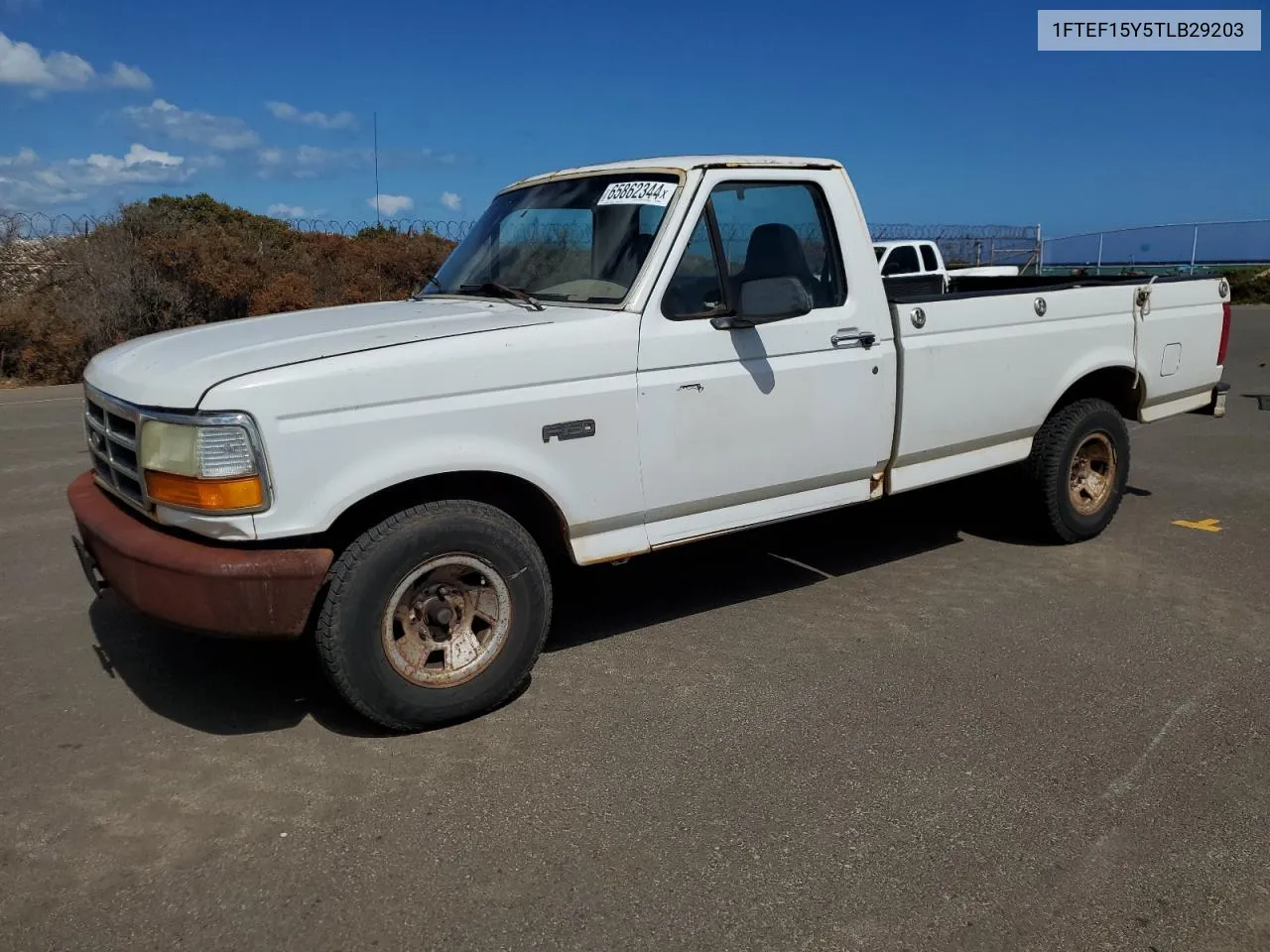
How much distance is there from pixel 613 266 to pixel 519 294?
1.41 feet

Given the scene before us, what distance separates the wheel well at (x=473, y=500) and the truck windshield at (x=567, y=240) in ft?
2.79

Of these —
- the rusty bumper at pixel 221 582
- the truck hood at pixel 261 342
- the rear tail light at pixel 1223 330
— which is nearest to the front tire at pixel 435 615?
the rusty bumper at pixel 221 582

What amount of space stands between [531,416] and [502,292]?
0.95m

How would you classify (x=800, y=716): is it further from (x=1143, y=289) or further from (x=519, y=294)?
(x=1143, y=289)

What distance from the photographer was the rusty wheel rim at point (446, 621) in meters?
3.78

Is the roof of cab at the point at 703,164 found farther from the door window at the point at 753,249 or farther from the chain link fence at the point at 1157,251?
the chain link fence at the point at 1157,251

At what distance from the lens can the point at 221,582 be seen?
3.43 m

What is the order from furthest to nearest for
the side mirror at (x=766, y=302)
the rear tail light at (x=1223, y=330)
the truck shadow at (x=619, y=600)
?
the rear tail light at (x=1223, y=330) < the side mirror at (x=766, y=302) < the truck shadow at (x=619, y=600)

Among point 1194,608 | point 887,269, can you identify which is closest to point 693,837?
point 1194,608

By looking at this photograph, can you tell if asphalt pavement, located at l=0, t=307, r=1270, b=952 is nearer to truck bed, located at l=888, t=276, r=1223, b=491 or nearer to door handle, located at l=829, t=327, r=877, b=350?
truck bed, located at l=888, t=276, r=1223, b=491

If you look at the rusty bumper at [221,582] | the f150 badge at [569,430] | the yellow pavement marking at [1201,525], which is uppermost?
the f150 badge at [569,430]

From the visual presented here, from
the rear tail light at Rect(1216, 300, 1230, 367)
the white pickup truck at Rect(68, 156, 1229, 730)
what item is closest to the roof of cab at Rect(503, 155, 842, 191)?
the white pickup truck at Rect(68, 156, 1229, 730)

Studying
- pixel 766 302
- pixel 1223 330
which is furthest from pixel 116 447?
pixel 1223 330

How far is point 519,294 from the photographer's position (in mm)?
4504
